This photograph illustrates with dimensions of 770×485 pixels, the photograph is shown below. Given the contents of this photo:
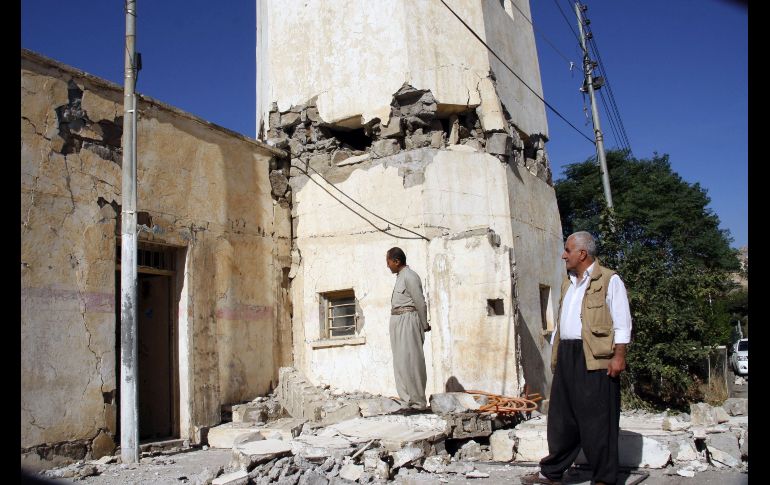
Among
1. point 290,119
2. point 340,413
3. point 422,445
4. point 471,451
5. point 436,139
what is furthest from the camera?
point 290,119

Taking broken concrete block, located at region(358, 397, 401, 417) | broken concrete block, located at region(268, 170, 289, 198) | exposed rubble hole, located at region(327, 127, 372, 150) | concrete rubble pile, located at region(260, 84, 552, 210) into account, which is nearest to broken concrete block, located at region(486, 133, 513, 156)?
concrete rubble pile, located at region(260, 84, 552, 210)

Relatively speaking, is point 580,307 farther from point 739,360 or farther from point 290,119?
A: point 739,360

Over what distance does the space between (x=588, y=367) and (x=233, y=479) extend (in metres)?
2.87

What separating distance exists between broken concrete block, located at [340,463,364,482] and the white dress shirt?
6.61 ft

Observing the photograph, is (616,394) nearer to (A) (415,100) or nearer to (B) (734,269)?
(A) (415,100)

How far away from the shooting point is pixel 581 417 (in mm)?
4637

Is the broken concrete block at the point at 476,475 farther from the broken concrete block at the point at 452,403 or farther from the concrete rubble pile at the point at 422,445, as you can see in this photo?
the broken concrete block at the point at 452,403

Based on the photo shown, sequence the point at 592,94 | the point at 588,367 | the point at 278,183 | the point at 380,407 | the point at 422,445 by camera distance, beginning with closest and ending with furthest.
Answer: the point at 588,367 → the point at 422,445 → the point at 380,407 → the point at 278,183 → the point at 592,94

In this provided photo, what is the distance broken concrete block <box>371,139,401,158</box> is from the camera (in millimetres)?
9945

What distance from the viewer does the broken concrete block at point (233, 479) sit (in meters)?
5.14

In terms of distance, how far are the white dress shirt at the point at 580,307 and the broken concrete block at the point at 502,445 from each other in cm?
185

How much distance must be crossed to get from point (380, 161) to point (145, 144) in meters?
3.47

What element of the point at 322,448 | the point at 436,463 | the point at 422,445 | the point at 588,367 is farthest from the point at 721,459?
the point at 322,448

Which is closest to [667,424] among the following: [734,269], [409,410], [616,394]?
[616,394]
